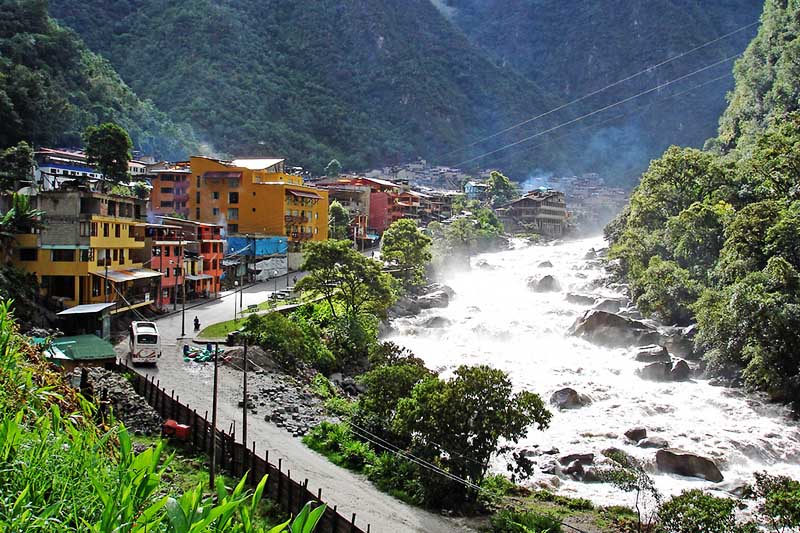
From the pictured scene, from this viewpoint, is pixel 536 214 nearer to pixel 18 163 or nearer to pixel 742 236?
pixel 742 236

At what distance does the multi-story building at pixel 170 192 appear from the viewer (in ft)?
198

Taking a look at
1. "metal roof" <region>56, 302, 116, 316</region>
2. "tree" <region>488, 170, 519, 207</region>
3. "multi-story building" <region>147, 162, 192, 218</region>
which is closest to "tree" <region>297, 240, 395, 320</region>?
"metal roof" <region>56, 302, 116, 316</region>

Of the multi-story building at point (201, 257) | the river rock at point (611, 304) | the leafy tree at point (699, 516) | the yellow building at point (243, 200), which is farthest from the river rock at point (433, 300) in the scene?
the leafy tree at point (699, 516)

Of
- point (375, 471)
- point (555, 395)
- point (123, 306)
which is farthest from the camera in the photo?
point (123, 306)

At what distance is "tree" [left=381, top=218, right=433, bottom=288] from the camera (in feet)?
183

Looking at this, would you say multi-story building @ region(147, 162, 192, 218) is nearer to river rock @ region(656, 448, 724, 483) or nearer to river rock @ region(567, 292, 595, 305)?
river rock @ region(567, 292, 595, 305)

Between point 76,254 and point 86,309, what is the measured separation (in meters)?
3.88

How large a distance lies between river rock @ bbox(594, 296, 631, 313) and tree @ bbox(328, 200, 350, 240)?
27573 millimetres

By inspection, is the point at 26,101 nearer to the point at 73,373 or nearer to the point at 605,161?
the point at 73,373

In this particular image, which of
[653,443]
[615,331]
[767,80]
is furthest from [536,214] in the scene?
[653,443]

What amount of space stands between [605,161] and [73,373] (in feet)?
478

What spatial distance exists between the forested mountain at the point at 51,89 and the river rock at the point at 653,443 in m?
51.7

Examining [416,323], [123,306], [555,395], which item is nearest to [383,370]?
[555,395]

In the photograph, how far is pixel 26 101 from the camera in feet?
185
